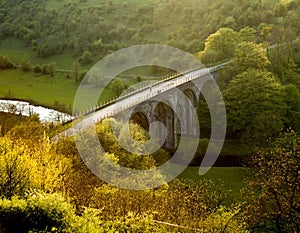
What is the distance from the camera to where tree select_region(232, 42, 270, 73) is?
239 ft

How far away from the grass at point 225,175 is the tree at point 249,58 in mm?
24084

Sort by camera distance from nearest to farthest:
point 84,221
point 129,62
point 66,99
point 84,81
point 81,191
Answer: point 84,221
point 81,191
point 66,99
point 84,81
point 129,62

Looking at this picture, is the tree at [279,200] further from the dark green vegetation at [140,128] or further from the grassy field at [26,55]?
the grassy field at [26,55]

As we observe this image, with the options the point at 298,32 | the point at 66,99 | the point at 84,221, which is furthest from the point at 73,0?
the point at 84,221

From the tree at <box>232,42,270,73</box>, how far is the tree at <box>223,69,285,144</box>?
20.2 feet

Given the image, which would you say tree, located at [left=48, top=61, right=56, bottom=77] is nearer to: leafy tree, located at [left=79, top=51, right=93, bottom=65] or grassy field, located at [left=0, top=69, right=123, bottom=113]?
grassy field, located at [left=0, top=69, right=123, bottom=113]

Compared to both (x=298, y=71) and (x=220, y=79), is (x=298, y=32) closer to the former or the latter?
(x=298, y=71)

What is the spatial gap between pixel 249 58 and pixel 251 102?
12694 mm

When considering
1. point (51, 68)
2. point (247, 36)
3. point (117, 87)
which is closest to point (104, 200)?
point (117, 87)

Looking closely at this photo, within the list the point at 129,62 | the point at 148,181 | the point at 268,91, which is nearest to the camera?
the point at 148,181

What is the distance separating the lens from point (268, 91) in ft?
205

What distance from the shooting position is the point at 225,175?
53438mm

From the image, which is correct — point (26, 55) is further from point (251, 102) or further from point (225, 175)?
point (225, 175)

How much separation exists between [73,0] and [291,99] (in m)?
119
